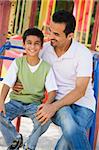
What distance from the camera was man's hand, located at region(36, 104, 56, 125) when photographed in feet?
9.67

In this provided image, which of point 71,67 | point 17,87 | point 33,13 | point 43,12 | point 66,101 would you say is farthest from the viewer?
point 43,12

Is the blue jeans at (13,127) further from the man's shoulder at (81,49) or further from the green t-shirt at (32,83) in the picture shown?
the man's shoulder at (81,49)

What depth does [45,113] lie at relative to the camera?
116 inches

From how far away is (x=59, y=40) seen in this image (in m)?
3.07

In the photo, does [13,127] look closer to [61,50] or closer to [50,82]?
[50,82]

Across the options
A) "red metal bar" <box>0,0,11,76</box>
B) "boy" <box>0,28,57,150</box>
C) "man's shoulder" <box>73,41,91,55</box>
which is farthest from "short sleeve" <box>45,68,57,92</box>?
"red metal bar" <box>0,0,11,76</box>

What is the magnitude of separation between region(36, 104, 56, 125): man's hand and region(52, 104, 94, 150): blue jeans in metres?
0.06

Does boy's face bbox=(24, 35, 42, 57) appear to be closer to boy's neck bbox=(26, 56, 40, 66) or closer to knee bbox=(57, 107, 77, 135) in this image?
boy's neck bbox=(26, 56, 40, 66)

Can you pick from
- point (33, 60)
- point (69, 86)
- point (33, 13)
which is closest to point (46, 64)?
point (33, 60)

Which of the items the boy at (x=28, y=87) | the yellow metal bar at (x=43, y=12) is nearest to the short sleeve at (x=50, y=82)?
the boy at (x=28, y=87)

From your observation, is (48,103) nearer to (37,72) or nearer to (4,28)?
(37,72)

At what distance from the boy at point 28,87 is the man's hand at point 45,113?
123mm

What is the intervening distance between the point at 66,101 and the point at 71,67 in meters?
0.25

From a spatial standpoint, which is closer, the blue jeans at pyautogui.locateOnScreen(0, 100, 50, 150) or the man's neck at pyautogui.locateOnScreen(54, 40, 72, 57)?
the blue jeans at pyautogui.locateOnScreen(0, 100, 50, 150)
